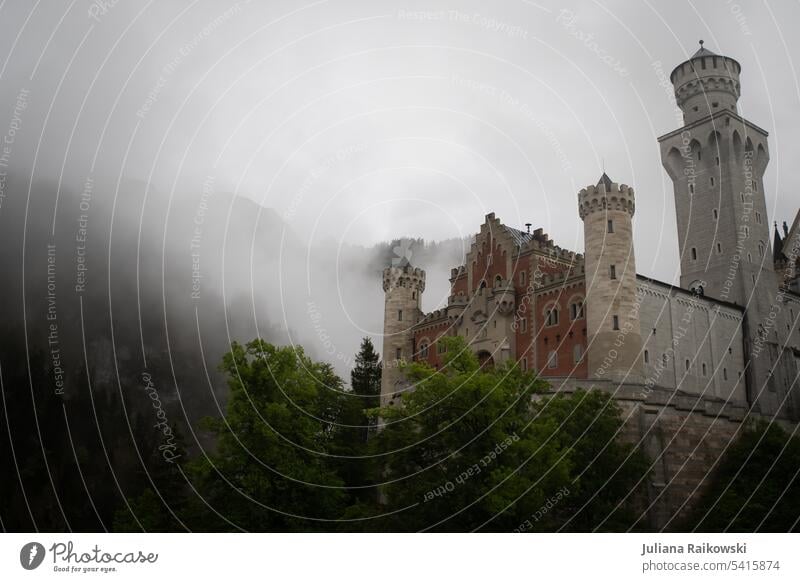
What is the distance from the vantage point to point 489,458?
2844 centimetres

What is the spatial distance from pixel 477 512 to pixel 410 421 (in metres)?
4.90

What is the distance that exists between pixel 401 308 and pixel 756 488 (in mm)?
32144

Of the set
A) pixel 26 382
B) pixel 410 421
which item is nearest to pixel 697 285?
pixel 410 421

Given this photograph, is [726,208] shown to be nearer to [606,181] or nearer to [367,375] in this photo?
[606,181]

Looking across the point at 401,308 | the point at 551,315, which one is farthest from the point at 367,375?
the point at 551,315

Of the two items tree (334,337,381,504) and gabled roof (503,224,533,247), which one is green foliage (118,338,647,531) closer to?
tree (334,337,381,504)

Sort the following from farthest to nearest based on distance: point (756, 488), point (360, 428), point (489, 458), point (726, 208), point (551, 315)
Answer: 1. point (726, 208)
2. point (360, 428)
3. point (551, 315)
4. point (756, 488)
5. point (489, 458)

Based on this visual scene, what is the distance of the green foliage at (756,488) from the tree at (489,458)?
481cm

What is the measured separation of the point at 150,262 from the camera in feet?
195

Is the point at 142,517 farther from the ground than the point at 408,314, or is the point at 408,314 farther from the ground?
the point at 408,314

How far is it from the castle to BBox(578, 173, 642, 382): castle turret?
78 mm

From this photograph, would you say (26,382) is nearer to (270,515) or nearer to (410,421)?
(270,515)

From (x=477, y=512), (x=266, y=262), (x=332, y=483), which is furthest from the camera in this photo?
(x=266, y=262)

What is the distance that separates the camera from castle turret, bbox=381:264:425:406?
5944 cm
